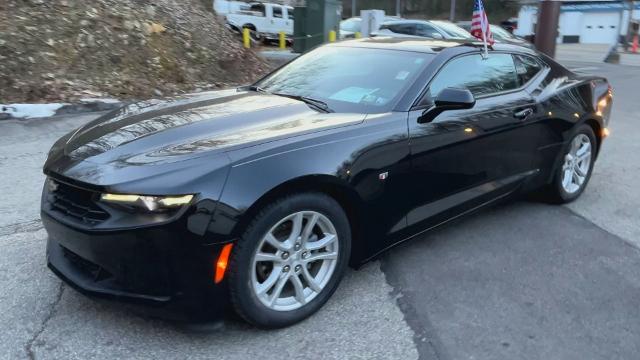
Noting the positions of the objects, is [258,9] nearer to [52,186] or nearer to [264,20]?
[264,20]

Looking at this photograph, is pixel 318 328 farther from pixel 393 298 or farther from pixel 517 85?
pixel 517 85

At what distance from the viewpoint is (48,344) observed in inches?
109

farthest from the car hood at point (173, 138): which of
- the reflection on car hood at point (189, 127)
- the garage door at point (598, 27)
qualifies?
the garage door at point (598, 27)

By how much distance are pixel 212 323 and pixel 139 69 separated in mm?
7188

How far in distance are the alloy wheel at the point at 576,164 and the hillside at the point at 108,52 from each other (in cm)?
605

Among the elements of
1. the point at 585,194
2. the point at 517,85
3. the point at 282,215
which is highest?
the point at 517,85

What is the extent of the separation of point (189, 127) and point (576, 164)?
11.6ft

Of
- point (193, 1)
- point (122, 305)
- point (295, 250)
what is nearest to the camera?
point (122, 305)

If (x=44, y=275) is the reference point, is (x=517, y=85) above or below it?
above

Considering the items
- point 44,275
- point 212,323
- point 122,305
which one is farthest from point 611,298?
point 44,275

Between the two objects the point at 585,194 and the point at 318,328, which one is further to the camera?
the point at 585,194

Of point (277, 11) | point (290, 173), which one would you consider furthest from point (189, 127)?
point (277, 11)

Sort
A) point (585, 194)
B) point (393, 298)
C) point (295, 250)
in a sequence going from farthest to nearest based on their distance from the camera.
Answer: point (585, 194)
point (393, 298)
point (295, 250)

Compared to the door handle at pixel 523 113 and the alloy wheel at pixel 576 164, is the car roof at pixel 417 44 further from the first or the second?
the alloy wheel at pixel 576 164
